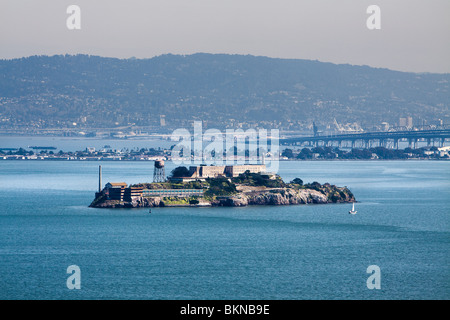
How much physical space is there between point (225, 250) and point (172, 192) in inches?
451

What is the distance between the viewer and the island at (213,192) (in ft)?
115

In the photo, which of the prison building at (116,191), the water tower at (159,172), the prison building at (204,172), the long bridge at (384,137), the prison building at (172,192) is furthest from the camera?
the long bridge at (384,137)

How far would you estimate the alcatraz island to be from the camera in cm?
3519

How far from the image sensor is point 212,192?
36750 millimetres

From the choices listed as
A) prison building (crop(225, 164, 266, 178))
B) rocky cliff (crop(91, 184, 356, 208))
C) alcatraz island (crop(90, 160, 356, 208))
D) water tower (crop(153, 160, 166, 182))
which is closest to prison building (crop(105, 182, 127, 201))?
alcatraz island (crop(90, 160, 356, 208))

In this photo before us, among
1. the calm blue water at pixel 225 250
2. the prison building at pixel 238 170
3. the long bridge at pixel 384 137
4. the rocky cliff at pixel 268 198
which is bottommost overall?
the calm blue water at pixel 225 250

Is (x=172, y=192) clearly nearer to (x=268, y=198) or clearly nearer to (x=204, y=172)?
(x=204, y=172)

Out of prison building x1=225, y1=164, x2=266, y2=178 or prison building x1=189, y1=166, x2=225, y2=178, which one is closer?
prison building x1=189, y1=166, x2=225, y2=178

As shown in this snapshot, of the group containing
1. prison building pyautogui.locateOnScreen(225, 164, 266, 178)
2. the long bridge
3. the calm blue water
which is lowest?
the calm blue water

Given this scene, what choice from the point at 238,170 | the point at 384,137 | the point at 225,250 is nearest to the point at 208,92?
the point at 384,137

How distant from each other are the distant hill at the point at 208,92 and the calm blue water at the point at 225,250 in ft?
362

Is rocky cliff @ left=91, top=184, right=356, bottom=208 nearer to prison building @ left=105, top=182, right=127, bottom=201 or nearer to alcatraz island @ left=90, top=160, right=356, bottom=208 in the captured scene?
alcatraz island @ left=90, top=160, right=356, bottom=208

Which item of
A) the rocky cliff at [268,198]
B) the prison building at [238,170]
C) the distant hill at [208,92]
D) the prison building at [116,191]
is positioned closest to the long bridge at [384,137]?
the distant hill at [208,92]

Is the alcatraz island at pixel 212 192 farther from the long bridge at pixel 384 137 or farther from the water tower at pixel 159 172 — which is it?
the long bridge at pixel 384 137
